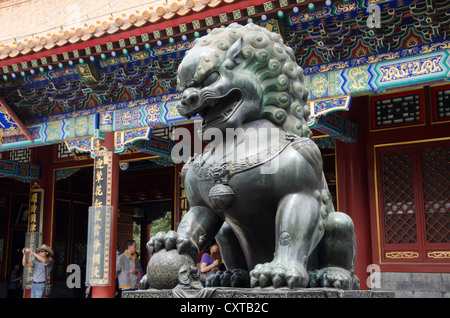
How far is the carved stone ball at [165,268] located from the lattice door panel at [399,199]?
5.33m

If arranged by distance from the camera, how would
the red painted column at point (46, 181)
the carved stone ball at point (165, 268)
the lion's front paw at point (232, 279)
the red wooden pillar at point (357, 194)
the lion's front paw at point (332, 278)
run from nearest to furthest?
the carved stone ball at point (165, 268) < the lion's front paw at point (332, 278) < the lion's front paw at point (232, 279) < the red wooden pillar at point (357, 194) < the red painted column at point (46, 181)

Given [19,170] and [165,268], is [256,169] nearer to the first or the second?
[165,268]

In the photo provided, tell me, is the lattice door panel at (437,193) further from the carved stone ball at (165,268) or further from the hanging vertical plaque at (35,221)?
the hanging vertical plaque at (35,221)

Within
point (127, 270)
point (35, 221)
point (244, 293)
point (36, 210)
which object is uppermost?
point (36, 210)

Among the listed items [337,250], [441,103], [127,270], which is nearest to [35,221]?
[127,270]

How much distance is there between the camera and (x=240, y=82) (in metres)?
2.31

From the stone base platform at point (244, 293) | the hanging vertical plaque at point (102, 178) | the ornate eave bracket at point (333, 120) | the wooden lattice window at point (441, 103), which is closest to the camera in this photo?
the stone base platform at point (244, 293)

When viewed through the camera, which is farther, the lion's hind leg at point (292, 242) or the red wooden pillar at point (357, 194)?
the red wooden pillar at point (357, 194)

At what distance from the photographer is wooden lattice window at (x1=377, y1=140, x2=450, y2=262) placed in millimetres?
6746

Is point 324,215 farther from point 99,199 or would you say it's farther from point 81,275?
point 81,275

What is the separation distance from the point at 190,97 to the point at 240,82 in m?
0.22

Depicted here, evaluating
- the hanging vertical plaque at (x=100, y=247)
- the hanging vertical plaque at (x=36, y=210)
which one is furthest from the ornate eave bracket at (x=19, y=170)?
the hanging vertical plaque at (x=100, y=247)

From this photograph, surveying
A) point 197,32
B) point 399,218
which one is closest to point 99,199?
point 197,32

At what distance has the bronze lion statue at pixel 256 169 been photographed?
220 centimetres
